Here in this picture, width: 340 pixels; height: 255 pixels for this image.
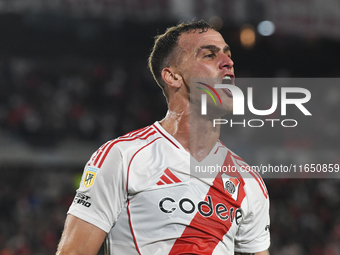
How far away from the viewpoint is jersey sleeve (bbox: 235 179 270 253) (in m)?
2.52

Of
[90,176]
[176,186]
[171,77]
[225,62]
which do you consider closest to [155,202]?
[176,186]

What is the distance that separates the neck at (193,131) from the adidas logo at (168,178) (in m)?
0.25

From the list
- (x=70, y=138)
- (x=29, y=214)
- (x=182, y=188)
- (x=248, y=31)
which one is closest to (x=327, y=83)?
(x=248, y=31)

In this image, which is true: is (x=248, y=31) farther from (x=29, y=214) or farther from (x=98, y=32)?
(x=29, y=214)

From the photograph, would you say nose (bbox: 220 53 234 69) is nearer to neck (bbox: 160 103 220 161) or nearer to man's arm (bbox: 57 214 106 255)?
neck (bbox: 160 103 220 161)

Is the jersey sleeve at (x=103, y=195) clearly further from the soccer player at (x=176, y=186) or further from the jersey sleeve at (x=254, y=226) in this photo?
the jersey sleeve at (x=254, y=226)

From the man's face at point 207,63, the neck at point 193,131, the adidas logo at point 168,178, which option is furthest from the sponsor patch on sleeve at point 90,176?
the man's face at point 207,63

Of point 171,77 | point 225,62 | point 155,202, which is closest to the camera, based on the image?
point 155,202

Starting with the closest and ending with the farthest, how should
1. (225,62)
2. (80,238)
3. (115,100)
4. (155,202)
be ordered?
1. (80,238)
2. (155,202)
3. (225,62)
4. (115,100)

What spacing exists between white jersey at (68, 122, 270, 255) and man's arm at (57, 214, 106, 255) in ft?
0.11

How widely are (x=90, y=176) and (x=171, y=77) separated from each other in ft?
2.88

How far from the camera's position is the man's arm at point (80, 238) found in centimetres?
207

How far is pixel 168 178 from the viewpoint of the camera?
2316 mm

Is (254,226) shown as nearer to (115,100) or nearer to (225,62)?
(225,62)
